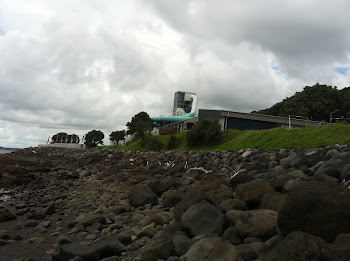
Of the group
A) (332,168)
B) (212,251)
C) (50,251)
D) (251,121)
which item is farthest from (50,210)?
(251,121)

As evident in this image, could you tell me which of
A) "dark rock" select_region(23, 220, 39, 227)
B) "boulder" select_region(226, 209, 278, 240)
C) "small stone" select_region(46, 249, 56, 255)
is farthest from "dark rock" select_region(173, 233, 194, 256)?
"dark rock" select_region(23, 220, 39, 227)

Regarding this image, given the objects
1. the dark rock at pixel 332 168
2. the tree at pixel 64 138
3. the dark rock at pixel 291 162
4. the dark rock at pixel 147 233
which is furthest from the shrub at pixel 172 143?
the tree at pixel 64 138

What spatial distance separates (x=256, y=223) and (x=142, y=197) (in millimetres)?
4799

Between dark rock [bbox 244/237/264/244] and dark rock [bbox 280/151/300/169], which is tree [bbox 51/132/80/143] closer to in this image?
dark rock [bbox 280/151/300/169]

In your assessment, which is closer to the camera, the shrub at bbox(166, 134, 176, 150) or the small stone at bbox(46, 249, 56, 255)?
the small stone at bbox(46, 249, 56, 255)

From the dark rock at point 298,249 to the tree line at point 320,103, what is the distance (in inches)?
2132

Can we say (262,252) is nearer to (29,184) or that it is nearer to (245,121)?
(29,184)

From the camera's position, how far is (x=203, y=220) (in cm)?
561

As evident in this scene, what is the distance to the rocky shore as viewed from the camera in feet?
12.8

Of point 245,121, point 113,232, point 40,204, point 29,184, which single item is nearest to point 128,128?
point 245,121

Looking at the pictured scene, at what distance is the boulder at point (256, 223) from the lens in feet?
15.4

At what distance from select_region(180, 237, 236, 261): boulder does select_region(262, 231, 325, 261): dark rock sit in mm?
619

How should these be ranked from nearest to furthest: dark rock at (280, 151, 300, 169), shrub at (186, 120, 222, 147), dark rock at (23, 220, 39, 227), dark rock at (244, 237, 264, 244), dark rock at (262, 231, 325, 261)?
dark rock at (262, 231, 325, 261)
dark rock at (244, 237, 264, 244)
dark rock at (23, 220, 39, 227)
dark rock at (280, 151, 300, 169)
shrub at (186, 120, 222, 147)

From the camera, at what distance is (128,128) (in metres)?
66.9
